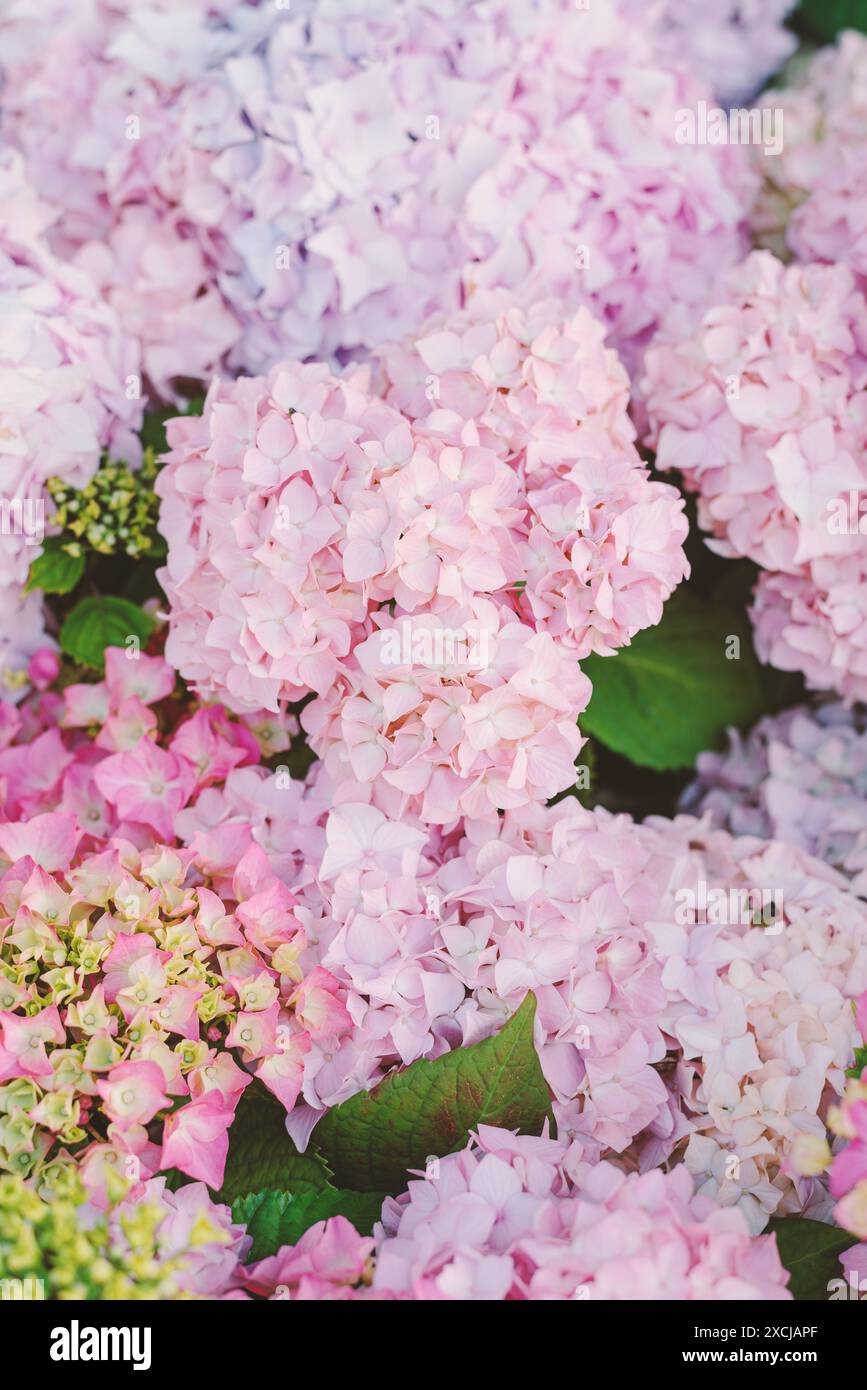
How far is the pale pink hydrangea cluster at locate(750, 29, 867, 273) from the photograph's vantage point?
100 cm

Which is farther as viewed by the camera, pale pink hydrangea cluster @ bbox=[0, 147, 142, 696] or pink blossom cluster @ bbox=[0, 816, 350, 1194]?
pale pink hydrangea cluster @ bbox=[0, 147, 142, 696]

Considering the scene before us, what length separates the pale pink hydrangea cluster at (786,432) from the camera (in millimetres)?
882

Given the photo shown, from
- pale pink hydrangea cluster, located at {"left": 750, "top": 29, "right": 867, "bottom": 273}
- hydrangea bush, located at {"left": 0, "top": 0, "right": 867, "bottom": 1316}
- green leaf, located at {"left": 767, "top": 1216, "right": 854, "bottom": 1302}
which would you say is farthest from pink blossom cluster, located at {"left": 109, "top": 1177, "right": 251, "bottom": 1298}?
pale pink hydrangea cluster, located at {"left": 750, "top": 29, "right": 867, "bottom": 273}

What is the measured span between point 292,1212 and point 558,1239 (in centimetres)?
17

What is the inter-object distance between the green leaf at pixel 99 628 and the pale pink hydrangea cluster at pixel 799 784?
46 centimetres

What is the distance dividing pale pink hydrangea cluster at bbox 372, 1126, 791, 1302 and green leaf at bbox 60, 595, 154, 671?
1.50 feet

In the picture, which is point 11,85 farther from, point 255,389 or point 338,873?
point 338,873

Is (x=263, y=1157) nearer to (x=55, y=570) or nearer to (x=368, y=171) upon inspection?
(x=55, y=570)

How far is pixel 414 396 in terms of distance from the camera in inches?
32.8

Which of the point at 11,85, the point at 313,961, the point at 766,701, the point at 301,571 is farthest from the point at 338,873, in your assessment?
the point at 11,85

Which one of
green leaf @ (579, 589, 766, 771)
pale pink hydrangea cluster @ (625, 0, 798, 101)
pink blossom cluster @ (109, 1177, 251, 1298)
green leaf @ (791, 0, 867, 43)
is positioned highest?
green leaf @ (791, 0, 867, 43)

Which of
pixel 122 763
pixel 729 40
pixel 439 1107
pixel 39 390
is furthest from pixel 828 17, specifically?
pixel 439 1107

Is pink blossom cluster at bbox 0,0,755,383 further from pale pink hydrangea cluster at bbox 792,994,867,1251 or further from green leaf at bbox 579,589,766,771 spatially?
pale pink hydrangea cluster at bbox 792,994,867,1251

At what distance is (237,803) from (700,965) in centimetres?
32
